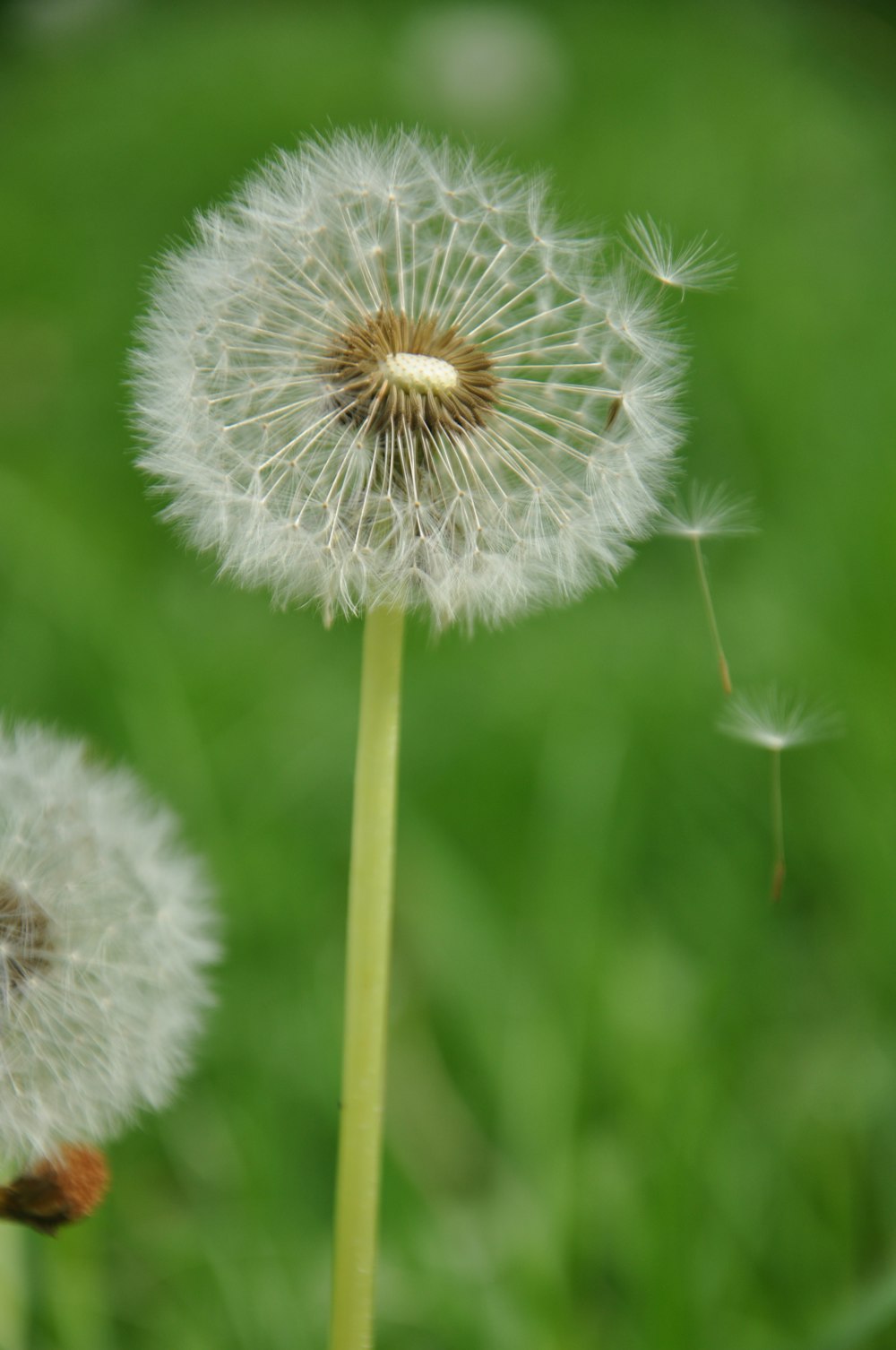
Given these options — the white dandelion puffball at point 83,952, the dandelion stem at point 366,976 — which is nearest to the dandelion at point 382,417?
the dandelion stem at point 366,976

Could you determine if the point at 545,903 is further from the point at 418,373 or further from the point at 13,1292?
the point at 418,373

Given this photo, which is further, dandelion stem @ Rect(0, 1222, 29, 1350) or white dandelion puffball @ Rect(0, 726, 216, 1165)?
dandelion stem @ Rect(0, 1222, 29, 1350)

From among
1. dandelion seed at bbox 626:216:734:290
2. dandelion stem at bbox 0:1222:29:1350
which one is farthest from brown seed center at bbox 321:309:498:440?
dandelion stem at bbox 0:1222:29:1350

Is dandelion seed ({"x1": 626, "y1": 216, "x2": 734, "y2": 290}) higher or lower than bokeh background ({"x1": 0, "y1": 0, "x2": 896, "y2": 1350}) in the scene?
higher

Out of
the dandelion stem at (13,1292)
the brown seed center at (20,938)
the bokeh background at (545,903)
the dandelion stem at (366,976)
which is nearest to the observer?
the dandelion stem at (366,976)

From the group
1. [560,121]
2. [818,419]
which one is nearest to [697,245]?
[818,419]

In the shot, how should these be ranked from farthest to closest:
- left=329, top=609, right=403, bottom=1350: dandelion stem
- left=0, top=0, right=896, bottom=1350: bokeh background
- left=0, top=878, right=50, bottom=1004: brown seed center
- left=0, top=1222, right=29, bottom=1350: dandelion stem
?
left=0, top=0, right=896, bottom=1350: bokeh background < left=0, top=1222, right=29, bottom=1350: dandelion stem < left=0, top=878, right=50, bottom=1004: brown seed center < left=329, top=609, right=403, bottom=1350: dandelion stem

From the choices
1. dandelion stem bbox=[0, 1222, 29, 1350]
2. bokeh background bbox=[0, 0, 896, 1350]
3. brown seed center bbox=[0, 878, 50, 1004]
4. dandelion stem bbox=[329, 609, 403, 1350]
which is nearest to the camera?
dandelion stem bbox=[329, 609, 403, 1350]

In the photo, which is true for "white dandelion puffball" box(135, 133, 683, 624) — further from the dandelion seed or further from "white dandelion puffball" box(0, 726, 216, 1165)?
"white dandelion puffball" box(0, 726, 216, 1165)

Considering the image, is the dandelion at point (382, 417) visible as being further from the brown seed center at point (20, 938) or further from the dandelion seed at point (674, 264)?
the brown seed center at point (20, 938)
